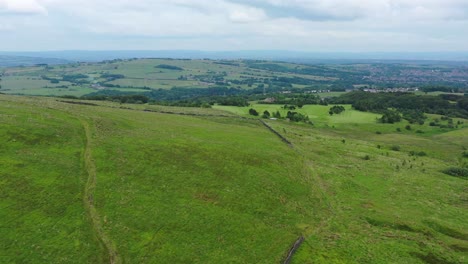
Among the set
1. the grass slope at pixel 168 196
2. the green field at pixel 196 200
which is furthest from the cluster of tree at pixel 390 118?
the grass slope at pixel 168 196

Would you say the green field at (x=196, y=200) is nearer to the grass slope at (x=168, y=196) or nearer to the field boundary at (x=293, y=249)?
the grass slope at (x=168, y=196)

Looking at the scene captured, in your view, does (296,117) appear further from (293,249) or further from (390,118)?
(293,249)

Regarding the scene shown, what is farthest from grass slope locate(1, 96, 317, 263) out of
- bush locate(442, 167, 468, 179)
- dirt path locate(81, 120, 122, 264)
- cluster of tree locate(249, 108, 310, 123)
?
cluster of tree locate(249, 108, 310, 123)

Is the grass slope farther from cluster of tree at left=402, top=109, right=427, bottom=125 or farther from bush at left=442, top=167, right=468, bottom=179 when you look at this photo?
cluster of tree at left=402, top=109, right=427, bottom=125

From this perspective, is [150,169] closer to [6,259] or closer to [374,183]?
[6,259]

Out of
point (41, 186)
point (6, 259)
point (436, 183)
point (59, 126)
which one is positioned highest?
point (59, 126)

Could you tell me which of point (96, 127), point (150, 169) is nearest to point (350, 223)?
point (150, 169)
